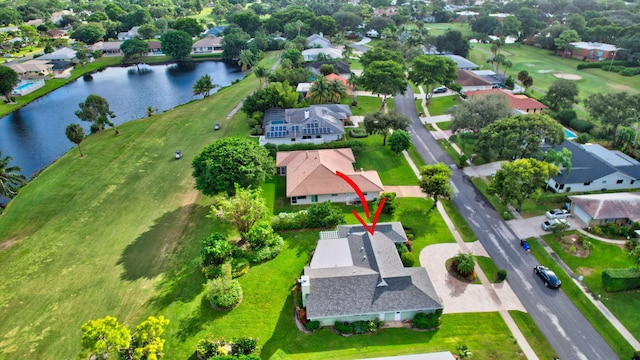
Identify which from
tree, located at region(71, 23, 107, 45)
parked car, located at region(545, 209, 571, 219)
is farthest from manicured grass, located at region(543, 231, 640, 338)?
tree, located at region(71, 23, 107, 45)

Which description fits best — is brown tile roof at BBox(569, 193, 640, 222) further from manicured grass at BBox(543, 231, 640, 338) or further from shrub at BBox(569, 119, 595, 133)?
shrub at BBox(569, 119, 595, 133)

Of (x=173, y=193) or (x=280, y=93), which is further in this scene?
(x=280, y=93)

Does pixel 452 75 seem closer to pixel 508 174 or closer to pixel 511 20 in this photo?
pixel 508 174

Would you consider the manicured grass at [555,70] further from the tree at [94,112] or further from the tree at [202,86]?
the tree at [94,112]

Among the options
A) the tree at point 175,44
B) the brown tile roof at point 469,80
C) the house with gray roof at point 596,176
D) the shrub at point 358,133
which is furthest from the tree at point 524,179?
the tree at point 175,44

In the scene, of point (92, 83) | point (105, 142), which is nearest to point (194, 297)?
point (105, 142)

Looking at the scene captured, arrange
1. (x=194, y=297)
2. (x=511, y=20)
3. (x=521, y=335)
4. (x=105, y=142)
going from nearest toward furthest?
(x=521, y=335), (x=194, y=297), (x=105, y=142), (x=511, y=20)
